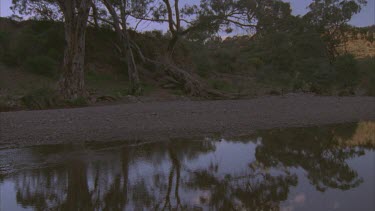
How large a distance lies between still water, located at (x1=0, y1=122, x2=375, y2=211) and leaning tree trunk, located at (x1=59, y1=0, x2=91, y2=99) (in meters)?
8.20

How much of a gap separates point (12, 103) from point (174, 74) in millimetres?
8825

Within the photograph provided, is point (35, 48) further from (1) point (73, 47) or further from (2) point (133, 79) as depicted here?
(1) point (73, 47)

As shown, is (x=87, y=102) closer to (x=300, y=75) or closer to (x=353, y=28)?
(x=300, y=75)

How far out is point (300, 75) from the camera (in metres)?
26.2

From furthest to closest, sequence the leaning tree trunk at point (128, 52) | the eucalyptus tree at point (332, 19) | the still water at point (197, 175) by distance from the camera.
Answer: the eucalyptus tree at point (332, 19) < the leaning tree trunk at point (128, 52) < the still water at point (197, 175)

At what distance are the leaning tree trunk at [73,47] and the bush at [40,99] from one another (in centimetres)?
115

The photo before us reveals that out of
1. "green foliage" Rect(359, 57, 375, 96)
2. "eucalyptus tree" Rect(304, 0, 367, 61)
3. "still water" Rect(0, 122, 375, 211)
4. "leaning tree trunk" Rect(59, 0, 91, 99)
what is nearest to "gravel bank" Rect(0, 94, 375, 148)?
"still water" Rect(0, 122, 375, 211)

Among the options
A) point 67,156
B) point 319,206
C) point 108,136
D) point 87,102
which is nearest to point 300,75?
point 87,102

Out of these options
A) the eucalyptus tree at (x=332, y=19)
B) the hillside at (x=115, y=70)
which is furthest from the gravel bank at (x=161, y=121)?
the eucalyptus tree at (x=332, y=19)

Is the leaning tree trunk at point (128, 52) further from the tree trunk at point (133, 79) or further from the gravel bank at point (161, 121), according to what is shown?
the gravel bank at point (161, 121)

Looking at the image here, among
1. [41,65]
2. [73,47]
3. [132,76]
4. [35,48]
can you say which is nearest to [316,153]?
[73,47]

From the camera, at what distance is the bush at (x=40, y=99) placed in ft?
47.0

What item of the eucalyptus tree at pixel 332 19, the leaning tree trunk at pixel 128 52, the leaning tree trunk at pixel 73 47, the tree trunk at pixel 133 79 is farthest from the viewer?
the eucalyptus tree at pixel 332 19

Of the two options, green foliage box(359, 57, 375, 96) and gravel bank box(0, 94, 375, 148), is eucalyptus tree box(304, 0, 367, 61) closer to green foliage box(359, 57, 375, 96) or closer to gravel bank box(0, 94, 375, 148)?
green foliage box(359, 57, 375, 96)
